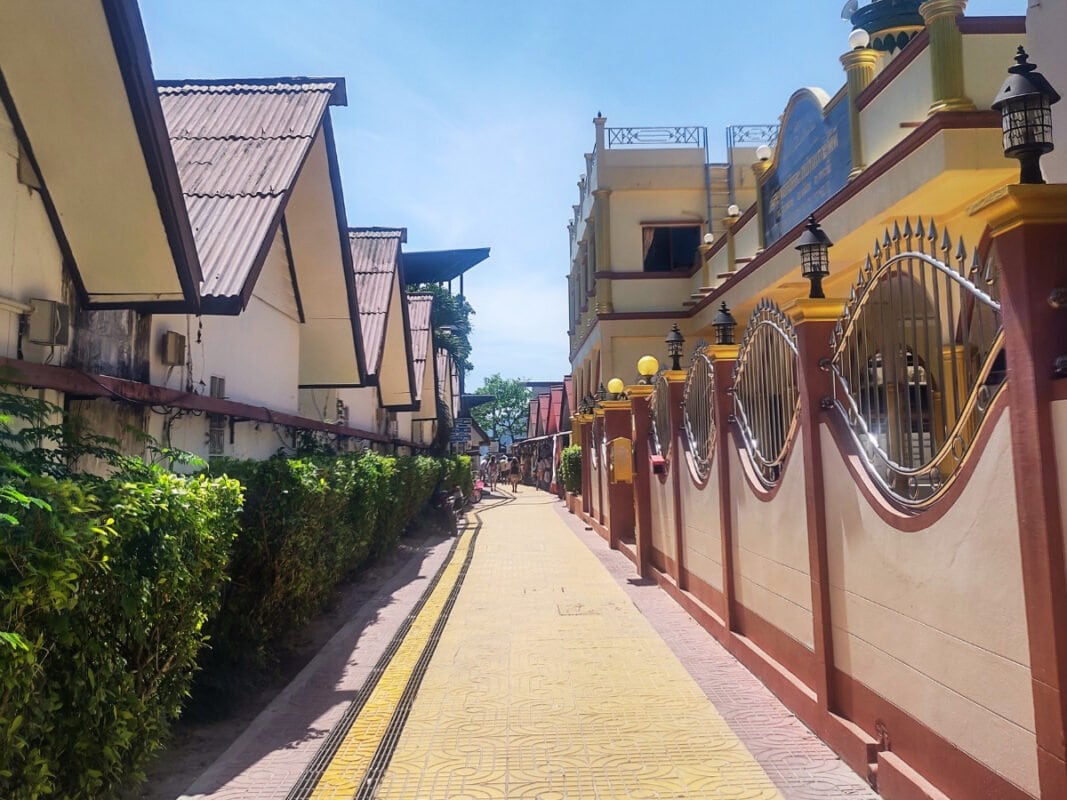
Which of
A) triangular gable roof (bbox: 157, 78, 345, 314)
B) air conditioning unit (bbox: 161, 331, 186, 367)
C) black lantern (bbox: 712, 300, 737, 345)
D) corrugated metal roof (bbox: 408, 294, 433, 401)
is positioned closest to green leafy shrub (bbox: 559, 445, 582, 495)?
corrugated metal roof (bbox: 408, 294, 433, 401)

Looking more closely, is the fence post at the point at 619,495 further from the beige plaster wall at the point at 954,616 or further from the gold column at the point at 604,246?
the beige plaster wall at the point at 954,616

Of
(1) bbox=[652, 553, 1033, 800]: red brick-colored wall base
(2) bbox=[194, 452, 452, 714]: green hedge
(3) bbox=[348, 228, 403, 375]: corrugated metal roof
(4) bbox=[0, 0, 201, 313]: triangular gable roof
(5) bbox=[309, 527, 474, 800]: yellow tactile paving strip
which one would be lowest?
(5) bbox=[309, 527, 474, 800]: yellow tactile paving strip

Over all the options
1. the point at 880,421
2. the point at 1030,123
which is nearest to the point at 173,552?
the point at 880,421

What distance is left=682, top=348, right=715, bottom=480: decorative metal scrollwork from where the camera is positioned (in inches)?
285

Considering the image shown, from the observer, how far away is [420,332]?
2164 cm

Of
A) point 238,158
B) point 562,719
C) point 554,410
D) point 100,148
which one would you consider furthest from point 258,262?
point 554,410

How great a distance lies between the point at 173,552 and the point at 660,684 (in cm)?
375

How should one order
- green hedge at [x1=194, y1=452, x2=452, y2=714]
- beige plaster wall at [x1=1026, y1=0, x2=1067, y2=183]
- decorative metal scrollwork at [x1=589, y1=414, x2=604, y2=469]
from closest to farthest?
beige plaster wall at [x1=1026, y1=0, x2=1067, y2=183] < green hedge at [x1=194, y1=452, x2=452, y2=714] < decorative metal scrollwork at [x1=589, y1=414, x2=604, y2=469]

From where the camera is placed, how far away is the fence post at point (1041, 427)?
248 centimetres

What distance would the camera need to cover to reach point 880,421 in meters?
3.94

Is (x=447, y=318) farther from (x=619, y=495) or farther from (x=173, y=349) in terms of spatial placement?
(x=173, y=349)

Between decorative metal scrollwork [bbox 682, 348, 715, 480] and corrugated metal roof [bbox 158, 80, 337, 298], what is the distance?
13.7 feet

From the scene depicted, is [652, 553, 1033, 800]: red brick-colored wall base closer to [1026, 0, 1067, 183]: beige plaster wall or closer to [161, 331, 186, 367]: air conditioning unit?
[1026, 0, 1067, 183]: beige plaster wall

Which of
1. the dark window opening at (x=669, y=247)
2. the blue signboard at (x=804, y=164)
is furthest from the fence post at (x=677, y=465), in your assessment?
the dark window opening at (x=669, y=247)
